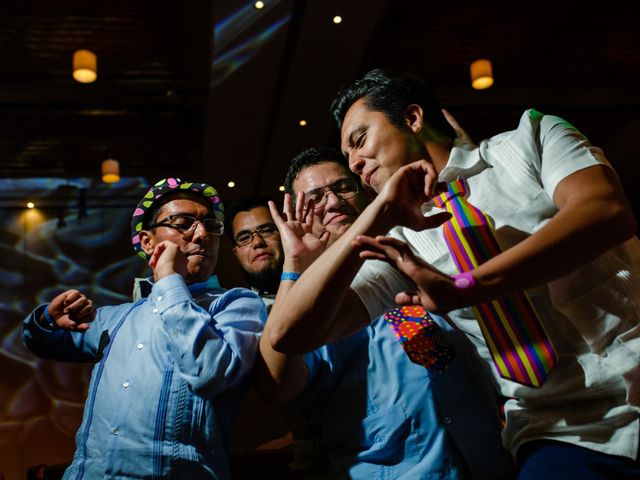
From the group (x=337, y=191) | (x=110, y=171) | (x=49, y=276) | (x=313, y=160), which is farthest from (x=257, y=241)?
(x=49, y=276)

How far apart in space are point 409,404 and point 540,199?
2.05 ft

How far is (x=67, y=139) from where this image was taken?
6172mm

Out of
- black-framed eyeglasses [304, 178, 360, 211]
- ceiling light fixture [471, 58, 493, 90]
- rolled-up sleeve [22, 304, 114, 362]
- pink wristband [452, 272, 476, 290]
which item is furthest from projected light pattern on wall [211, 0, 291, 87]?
pink wristband [452, 272, 476, 290]

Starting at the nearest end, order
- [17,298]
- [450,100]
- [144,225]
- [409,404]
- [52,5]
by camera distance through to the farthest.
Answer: [409,404]
[144,225]
[52,5]
[450,100]
[17,298]

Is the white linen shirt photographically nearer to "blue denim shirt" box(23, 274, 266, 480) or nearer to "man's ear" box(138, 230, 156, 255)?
"blue denim shirt" box(23, 274, 266, 480)

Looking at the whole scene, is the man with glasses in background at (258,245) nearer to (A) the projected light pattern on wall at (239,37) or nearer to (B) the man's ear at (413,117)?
(B) the man's ear at (413,117)

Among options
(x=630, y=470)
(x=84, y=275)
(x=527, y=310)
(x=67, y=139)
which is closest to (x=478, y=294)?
(x=527, y=310)

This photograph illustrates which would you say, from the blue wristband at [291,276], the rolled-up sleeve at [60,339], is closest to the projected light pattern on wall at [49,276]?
the rolled-up sleeve at [60,339]

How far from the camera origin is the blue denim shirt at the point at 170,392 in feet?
5.10

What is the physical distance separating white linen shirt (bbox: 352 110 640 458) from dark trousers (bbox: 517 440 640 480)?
16 mm

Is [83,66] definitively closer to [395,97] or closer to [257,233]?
[257,233]

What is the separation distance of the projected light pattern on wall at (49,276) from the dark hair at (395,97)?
6026 millimetres

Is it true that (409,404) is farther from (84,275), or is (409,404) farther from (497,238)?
(84,275)

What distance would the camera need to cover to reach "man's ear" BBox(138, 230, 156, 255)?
2117mm
